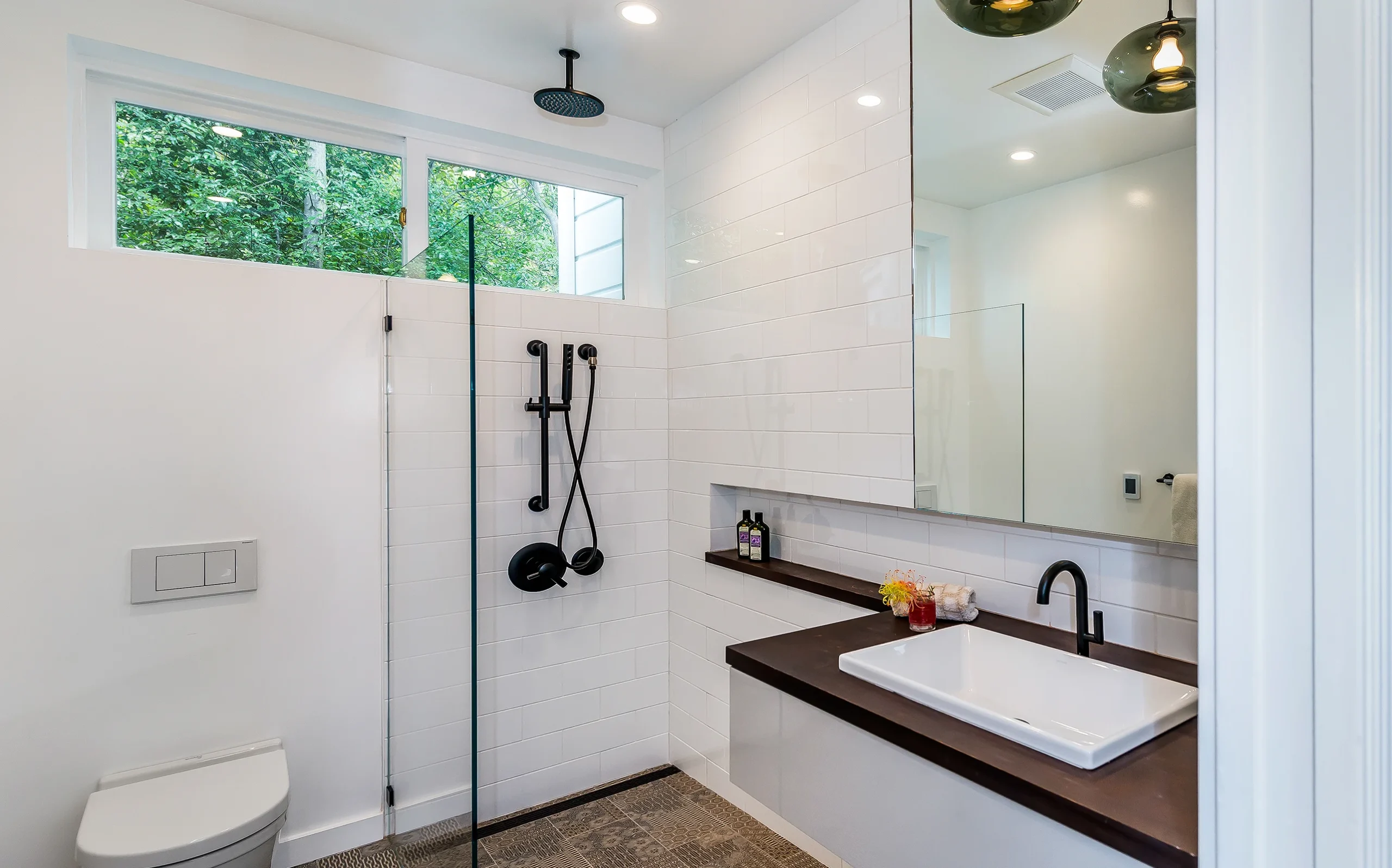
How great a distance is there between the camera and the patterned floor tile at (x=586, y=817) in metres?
2.51

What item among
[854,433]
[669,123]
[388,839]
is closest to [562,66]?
[669,123]

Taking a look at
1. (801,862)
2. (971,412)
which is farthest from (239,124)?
(801,862)

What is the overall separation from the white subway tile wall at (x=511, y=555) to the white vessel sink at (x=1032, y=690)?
1.07 meters

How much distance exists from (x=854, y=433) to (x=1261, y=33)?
5.02 feet

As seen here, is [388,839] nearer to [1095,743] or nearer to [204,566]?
[204,566]

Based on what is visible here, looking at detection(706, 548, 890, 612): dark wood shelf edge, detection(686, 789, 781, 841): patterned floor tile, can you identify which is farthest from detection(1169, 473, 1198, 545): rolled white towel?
detection(686, 789, 781, 841): patterned floor tile

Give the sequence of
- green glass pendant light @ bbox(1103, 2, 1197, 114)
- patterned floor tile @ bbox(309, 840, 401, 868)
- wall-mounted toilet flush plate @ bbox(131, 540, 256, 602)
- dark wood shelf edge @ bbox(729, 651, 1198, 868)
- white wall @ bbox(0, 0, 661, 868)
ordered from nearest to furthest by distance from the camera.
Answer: dark wood shelf edge @ bbox(729, 651, 1198, 868) → green glass pendant light @ bbox(1103, 2, 1197, 114) → white wall @ bbox(0, 0, 661, 868) → wall-mounted toilet flush plate @ bbox(131, 540, 256, 602) → patterned floor tile @ bbox(309, 840, 401, 868)

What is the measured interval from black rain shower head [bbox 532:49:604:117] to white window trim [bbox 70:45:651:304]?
11.8 inches

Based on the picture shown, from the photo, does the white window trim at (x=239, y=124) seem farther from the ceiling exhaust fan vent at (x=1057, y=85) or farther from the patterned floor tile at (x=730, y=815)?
the patterned floor tile at (x=730, y=815)

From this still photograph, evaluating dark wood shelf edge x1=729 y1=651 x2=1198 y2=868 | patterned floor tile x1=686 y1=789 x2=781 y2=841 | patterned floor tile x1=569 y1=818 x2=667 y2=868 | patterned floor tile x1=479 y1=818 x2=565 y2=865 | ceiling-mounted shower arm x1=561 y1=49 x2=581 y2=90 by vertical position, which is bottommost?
patterned floor tile x1=479 y1=818 x2=565 y2=865

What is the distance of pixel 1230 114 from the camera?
0.69 m

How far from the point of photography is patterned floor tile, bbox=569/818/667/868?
7.62 ft

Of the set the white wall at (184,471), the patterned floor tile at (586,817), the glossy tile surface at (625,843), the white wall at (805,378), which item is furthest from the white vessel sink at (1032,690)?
the white wall at (184,471)

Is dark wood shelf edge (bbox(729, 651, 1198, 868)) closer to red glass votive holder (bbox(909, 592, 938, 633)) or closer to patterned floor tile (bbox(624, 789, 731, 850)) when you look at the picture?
red glass votive holder (bbox(909, 592, 938, 633))
